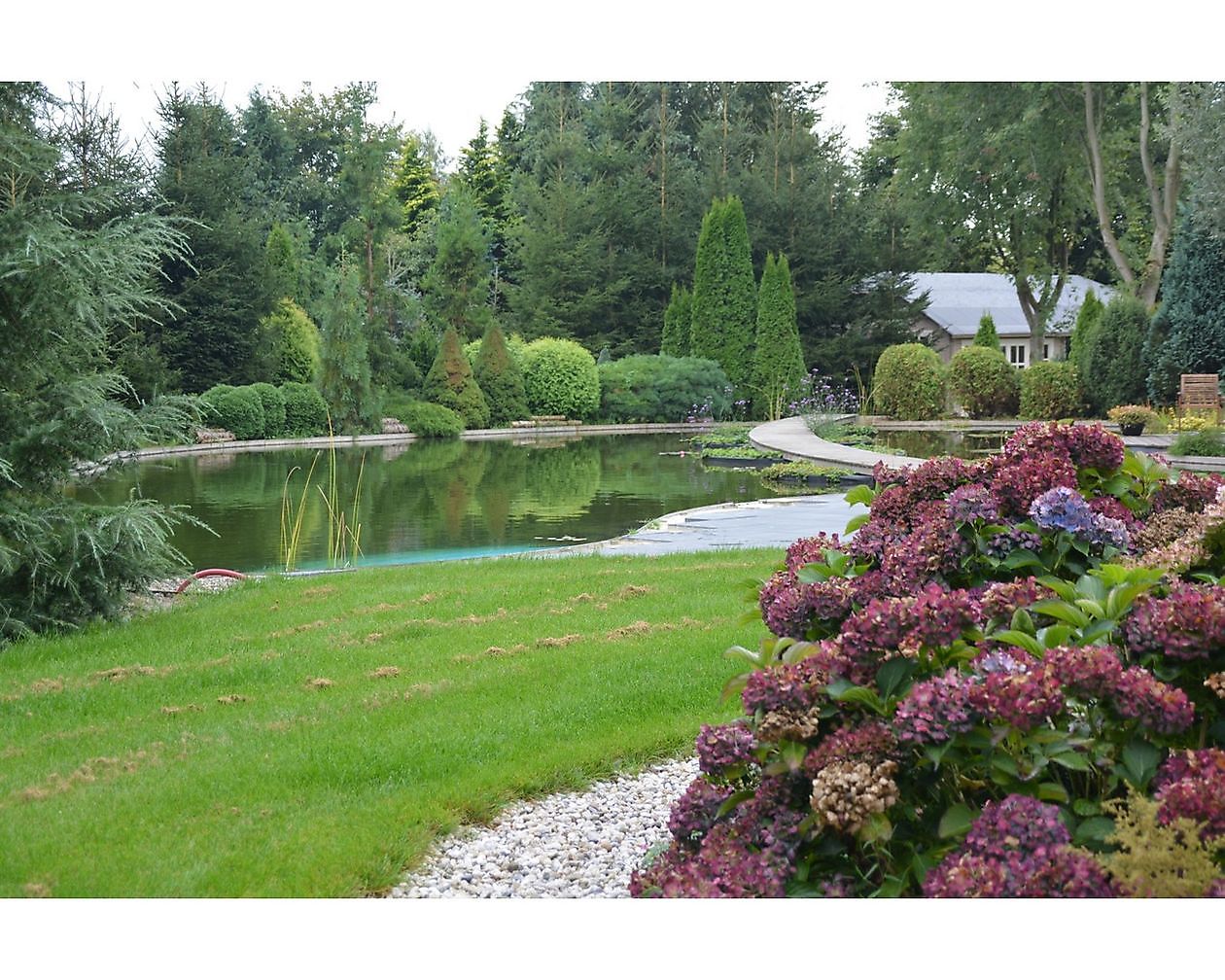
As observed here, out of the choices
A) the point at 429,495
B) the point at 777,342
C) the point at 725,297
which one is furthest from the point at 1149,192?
the point at 429,495

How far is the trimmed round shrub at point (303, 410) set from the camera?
73.7 ft

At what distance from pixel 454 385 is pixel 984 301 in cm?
1928

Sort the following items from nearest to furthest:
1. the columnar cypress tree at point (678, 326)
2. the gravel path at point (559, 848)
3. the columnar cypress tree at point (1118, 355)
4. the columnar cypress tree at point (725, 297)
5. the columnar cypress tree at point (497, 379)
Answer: the gravel path at point (559, 848), the columnar cypress tree at point (1118, 355), the columnar cypress tree at point (497, 379), the columnar cypress tree at point (725, 297), the columnar cypress tree at point (678, 326)

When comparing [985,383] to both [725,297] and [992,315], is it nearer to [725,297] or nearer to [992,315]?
[725,297]

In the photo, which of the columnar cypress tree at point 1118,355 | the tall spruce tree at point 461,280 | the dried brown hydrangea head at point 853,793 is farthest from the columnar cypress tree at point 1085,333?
the dried brown hydrangea head at point 853,793

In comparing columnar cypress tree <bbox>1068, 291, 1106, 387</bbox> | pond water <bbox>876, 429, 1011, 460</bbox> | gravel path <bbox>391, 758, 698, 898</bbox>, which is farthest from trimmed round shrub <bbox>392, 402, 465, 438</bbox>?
gravel path <bbox>391, 758, 698, 898</bbox>

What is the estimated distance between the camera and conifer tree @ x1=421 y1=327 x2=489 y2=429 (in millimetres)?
25281

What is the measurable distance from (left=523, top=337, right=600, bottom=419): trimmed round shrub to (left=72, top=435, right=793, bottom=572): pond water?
6.81 m

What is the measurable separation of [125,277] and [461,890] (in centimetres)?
426

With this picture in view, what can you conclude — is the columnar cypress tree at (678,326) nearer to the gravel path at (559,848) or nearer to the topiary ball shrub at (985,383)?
the topiary ball shrub at (985,383)

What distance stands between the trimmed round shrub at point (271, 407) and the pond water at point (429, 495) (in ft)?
5.71

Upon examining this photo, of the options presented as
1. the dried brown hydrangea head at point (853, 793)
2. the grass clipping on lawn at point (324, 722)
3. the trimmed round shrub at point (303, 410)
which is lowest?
the grass clipping on lawn at point (324, 722)

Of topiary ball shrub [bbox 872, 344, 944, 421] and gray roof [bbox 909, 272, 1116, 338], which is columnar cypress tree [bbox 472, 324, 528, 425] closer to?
topiary ball shrub [bbox 872, 344, 944, 421]

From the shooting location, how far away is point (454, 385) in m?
25.5
